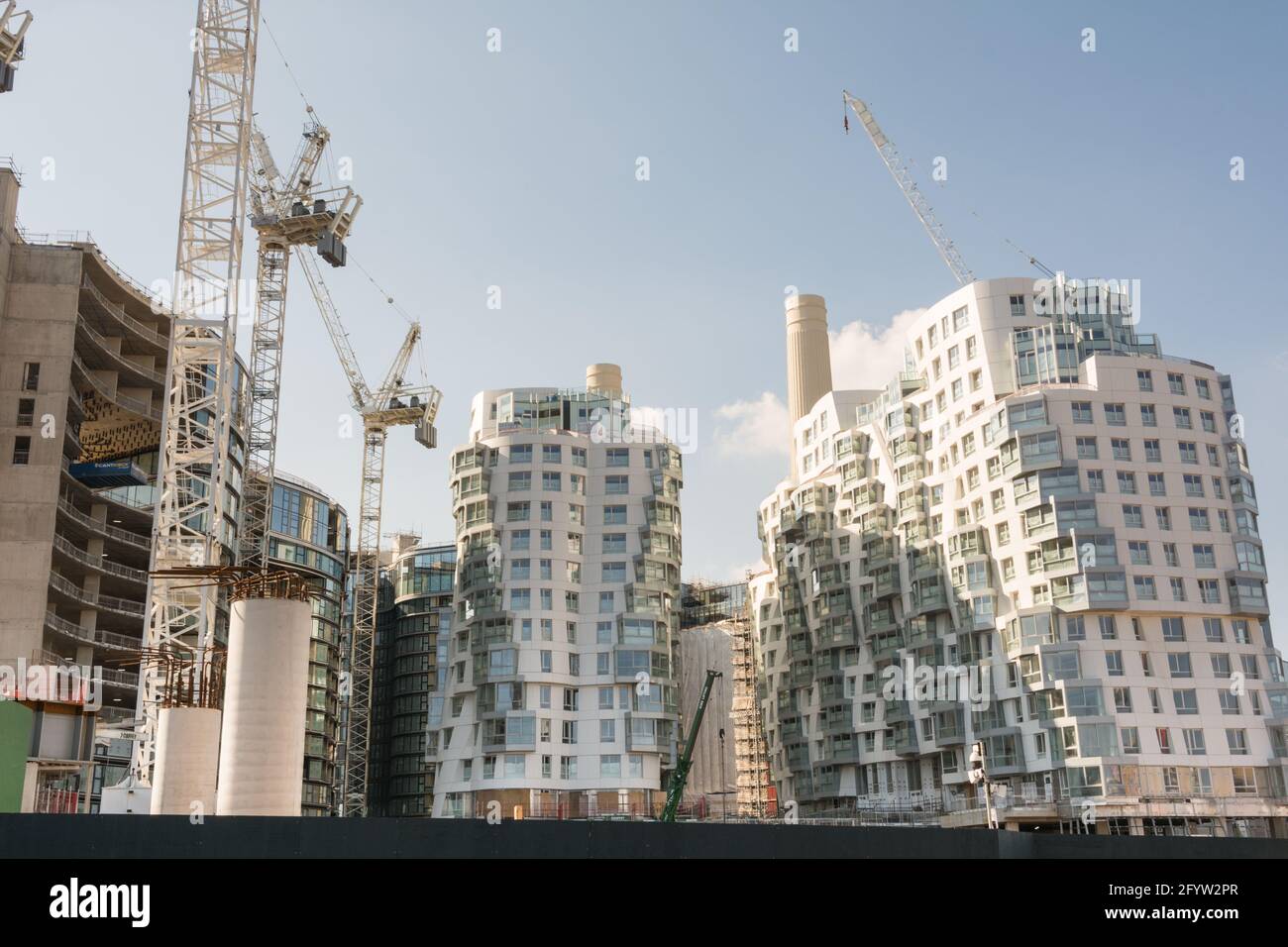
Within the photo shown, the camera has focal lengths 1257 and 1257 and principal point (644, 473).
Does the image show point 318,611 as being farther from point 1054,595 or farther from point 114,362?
point 1054,595

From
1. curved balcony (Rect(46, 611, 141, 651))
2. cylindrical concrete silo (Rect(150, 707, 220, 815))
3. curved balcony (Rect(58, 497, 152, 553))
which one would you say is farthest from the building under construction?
cylindrical concrete silo (Rect(150, 707, 220, 815))

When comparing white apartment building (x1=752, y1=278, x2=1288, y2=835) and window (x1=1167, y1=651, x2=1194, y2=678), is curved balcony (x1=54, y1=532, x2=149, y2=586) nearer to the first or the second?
white apartment building (x1=752, y1=278, x2=1288, y2=835)

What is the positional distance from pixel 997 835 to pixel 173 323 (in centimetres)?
6522

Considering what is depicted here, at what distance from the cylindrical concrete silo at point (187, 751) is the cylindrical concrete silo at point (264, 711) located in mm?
16817

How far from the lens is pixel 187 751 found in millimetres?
53344

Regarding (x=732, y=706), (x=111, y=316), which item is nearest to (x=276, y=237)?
(x=111, y=316)

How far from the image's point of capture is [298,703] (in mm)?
38219

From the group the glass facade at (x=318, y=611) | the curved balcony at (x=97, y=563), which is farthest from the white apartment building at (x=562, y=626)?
the glass facade at (x=318, y=611)

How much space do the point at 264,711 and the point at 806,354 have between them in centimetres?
15406

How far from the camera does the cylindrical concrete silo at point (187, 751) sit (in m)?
52.8

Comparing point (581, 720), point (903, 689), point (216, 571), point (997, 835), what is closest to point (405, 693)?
point (581, 720)

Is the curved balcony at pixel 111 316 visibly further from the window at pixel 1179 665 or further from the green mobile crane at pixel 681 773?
the window at pixel 1179 665

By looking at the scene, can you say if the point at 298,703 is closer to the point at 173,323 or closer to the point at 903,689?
the point at 173,323
